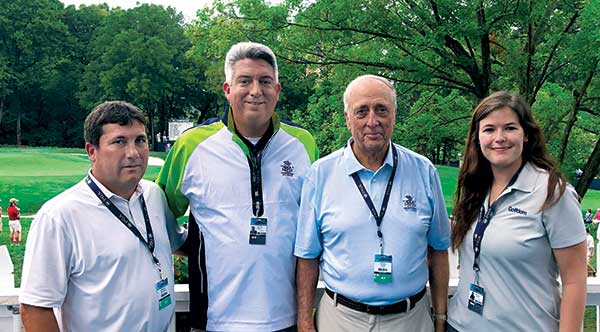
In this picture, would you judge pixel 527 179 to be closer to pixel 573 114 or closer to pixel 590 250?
pixel 573 114

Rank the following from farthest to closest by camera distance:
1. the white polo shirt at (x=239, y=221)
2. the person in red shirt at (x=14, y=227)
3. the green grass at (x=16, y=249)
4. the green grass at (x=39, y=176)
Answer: the green grass at (x=39, y=176), the person in red shirt at (x=14, y=227), the green grass at (x=16, y=249), the white polo shirt at (x=239, y=221)

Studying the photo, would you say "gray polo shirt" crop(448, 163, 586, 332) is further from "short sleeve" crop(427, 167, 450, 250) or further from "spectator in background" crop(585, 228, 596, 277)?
"spectator in background" crop(585, 228, 596, 277)

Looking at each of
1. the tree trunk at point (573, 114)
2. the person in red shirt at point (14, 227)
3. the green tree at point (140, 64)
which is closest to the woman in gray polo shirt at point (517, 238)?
the tree trunk at point (573, 114)

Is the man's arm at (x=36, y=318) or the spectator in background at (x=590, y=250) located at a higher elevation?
the man's arm at (x=36, y=318)

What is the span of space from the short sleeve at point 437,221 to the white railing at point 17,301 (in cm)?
26

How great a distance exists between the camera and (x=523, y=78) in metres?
8.91

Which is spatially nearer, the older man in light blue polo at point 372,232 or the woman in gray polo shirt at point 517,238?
the woman in gray polo shirt at point 517,238

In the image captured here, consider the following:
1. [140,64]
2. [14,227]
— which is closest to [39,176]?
[140,64]

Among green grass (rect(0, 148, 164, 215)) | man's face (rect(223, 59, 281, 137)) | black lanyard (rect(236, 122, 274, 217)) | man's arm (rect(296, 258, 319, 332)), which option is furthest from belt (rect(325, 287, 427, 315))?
green grass (rect(0, 148, 164, 215))

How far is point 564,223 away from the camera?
2.23 meters

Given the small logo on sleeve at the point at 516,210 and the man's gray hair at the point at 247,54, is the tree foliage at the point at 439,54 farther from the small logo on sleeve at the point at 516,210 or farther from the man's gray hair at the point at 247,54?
the man's gray hair at the point at 247,54

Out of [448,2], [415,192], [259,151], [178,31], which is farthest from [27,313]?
[178,31]

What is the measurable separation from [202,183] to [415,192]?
3.27ft

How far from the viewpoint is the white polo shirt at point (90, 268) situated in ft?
7.10
